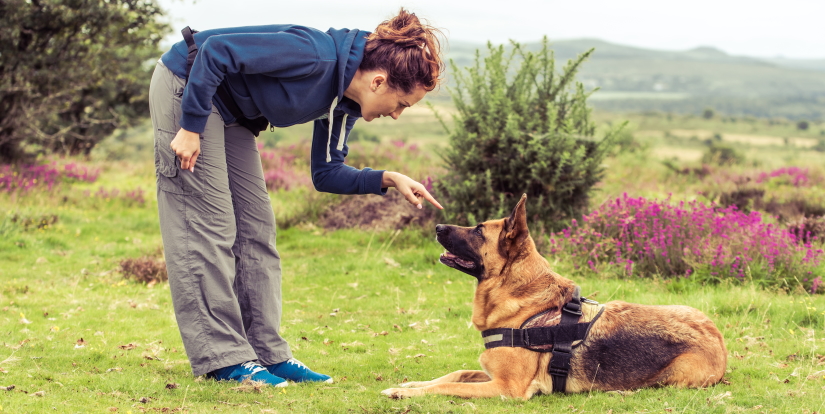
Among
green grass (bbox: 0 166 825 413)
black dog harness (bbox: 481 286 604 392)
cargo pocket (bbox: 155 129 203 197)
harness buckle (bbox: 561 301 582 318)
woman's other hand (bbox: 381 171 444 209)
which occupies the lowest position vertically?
green grass (bbox: 0 166 825 413)

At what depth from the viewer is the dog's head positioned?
14.3 feet

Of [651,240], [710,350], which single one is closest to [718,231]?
[651,240]

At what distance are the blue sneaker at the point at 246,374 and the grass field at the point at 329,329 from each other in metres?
0.09

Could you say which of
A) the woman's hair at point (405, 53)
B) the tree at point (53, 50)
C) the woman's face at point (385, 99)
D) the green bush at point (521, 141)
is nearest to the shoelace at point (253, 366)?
the woman's face at point (385, 99)

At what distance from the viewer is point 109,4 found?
1291cm

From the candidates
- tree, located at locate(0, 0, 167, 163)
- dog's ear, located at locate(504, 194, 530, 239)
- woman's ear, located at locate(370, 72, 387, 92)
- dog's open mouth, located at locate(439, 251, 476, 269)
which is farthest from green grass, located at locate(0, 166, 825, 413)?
tree, located at locate(0, 0, 167, 163)

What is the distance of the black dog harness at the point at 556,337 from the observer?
4062 millimetres

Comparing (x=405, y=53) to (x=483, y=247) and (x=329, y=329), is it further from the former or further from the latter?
(x=329, y=329)

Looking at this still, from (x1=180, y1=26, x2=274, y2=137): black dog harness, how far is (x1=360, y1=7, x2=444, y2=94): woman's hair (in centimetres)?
85

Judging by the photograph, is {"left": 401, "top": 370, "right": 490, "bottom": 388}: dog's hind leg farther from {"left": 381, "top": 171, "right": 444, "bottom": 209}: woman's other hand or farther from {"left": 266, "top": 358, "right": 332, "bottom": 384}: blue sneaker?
{"left": 381, "top": 171, "right": 444, "bottom": 209}: woman's other hand

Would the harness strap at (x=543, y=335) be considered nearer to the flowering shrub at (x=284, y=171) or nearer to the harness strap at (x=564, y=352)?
the harness strap at (x=564, y=352)

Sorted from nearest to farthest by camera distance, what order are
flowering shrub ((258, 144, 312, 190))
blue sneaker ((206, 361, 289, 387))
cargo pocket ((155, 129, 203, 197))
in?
cargo pocket ((155, 129, 203, 197)), blue sneaker ((206, 361, 289, 387)), flowering shrub ((258, 144, 312, 190))

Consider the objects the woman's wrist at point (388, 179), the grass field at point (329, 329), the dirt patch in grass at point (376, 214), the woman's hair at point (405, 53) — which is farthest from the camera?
the dirt patch in grass at point (376, 214)

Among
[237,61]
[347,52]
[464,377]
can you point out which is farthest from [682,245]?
[237,61]
